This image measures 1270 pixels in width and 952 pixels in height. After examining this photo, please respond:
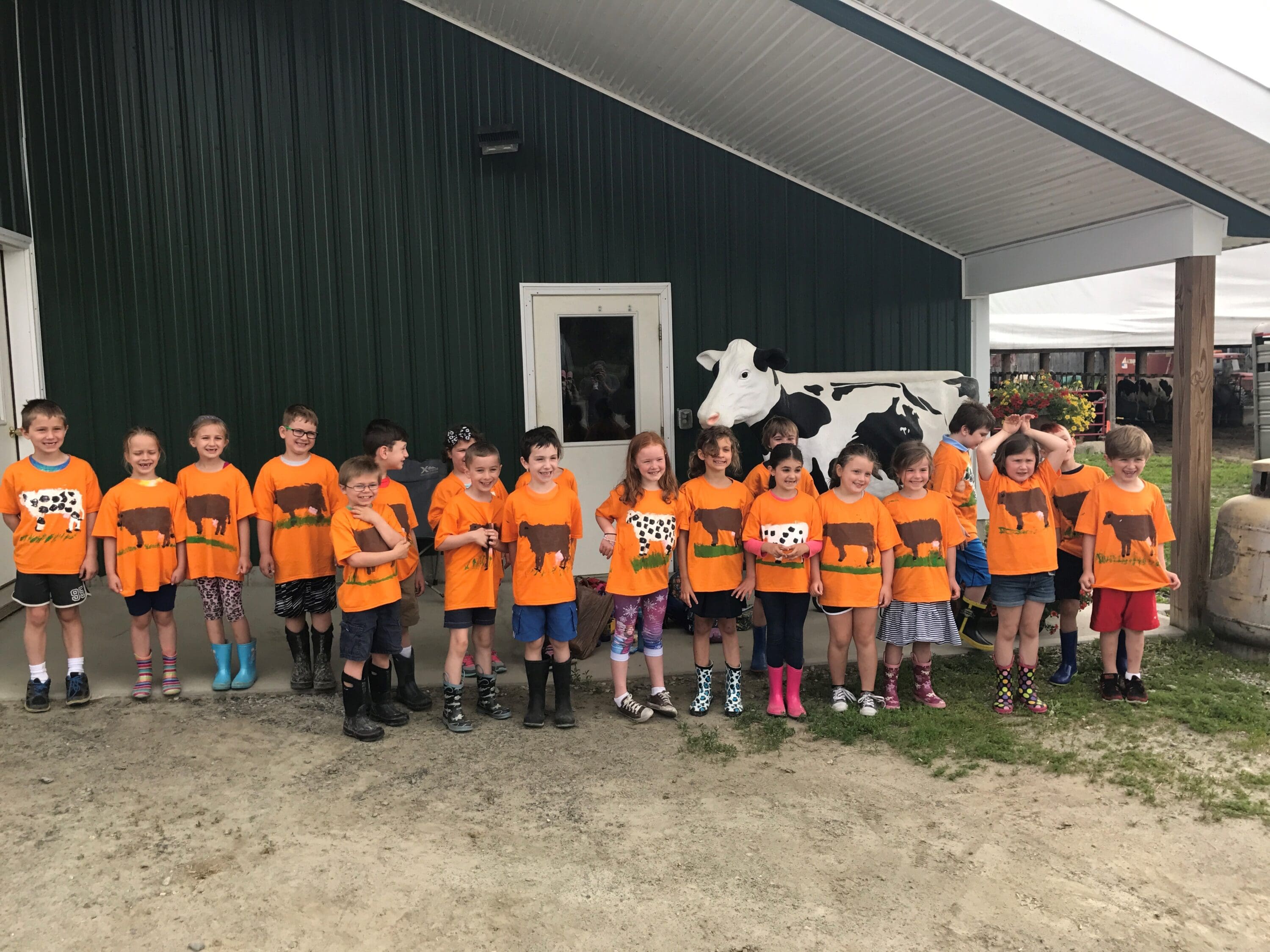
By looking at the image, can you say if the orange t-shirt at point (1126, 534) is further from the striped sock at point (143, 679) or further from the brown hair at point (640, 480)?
the striped sock at point (143, 679)

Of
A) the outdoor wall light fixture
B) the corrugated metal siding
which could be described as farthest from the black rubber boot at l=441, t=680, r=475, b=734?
the corrugated metal siding

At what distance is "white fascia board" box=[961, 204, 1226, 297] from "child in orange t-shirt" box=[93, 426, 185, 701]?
17.2 ft

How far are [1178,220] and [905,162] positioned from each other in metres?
1.84

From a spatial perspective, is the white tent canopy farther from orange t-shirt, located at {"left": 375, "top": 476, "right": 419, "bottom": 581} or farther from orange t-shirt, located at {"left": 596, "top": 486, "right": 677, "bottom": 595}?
orange t-shirt, located at {"left": 375, "top": 476, "right": 419, "bottom": 581}

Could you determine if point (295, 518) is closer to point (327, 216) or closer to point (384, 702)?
point (384, 702)

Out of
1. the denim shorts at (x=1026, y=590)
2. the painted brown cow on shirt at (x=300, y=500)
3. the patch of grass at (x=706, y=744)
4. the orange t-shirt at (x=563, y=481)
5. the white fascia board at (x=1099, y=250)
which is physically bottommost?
the patch of grass at (x=706, y=744)

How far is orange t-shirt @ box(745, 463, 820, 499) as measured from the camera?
14.4 ft

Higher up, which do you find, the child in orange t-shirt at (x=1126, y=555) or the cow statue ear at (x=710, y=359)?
the cow statue ear at (x=710, y=359)

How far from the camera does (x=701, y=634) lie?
414cm

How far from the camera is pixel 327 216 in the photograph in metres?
6.69

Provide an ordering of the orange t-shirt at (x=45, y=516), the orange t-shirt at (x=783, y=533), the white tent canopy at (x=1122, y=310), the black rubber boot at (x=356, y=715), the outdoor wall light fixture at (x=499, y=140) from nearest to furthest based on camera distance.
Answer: the black rubber boot at (x=356, y=715) < the orange t-shirt at (x=783, y=533) < the orange t-shirt at (x=45, y=516) < the outdoor wall light fixture at (x=499, y=140) < the white tent canopy at (x=1122, y=310)

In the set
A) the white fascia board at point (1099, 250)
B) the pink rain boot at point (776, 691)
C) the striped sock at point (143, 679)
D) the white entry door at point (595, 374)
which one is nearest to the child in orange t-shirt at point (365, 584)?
the striped sock at point (143, 679)

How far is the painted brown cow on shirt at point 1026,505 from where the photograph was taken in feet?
13.6

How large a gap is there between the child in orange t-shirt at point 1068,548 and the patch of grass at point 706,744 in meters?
1.81
